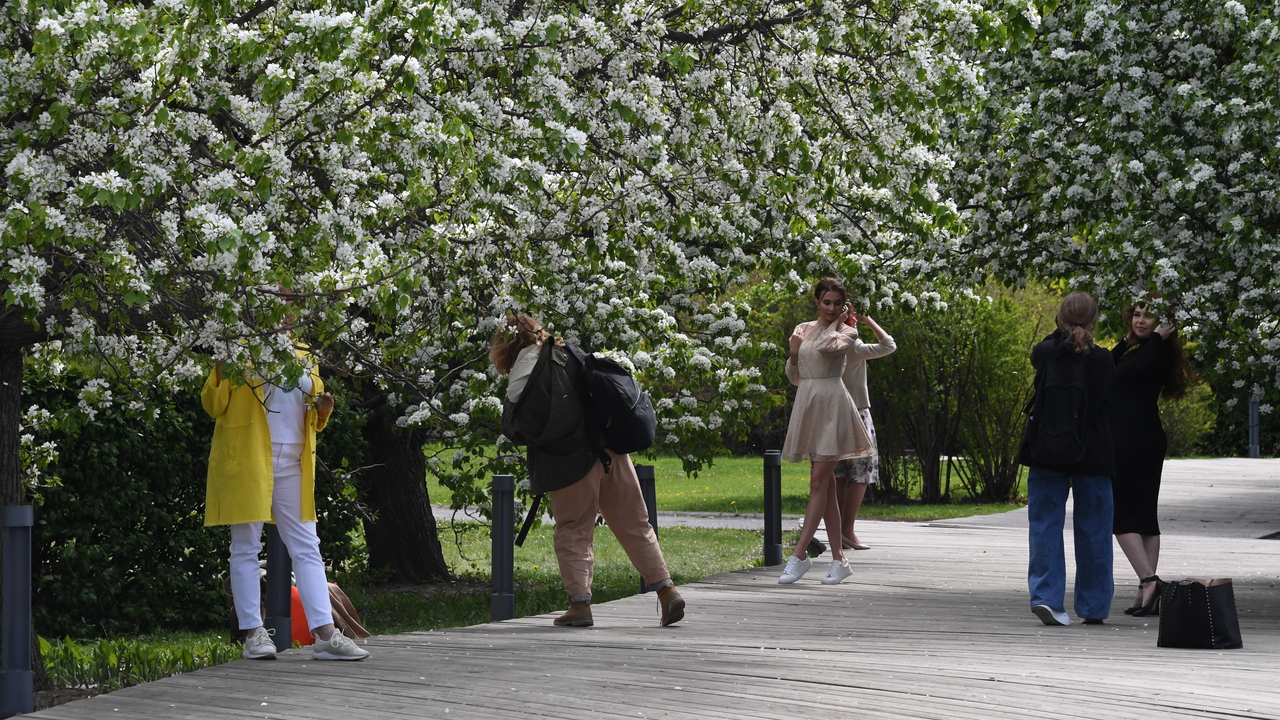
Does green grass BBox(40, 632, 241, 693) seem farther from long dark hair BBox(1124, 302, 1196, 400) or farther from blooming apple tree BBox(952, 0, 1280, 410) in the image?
blooming apple tree BBox(952, 0, 1280, 410)

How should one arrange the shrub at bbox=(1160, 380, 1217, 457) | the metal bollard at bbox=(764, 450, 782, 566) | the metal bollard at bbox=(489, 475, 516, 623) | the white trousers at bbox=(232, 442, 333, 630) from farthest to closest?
the shrub at bbox=(1160, 380, 1217, 457) → the metal bollard at bbox=(764, 450, 782, 566) → the metal bollard at bbox=(489, 475, 516, 623) → the white trousers at bbox=(232, 442, 333, 630)

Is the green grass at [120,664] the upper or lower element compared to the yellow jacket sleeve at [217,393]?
lower

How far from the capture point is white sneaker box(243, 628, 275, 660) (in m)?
6.48

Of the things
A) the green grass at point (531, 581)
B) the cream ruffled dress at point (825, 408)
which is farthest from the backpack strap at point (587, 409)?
the green grass at point (531, 581)

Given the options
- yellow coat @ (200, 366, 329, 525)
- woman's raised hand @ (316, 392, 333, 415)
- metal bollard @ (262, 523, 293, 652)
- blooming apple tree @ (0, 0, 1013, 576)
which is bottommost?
metal bollard @ (262, 523, 293, 652)

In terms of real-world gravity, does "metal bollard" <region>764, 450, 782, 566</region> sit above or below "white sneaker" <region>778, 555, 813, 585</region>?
above

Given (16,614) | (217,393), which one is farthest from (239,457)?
(16,614)

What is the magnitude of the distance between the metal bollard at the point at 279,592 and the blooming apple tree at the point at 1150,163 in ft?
→ 16.9

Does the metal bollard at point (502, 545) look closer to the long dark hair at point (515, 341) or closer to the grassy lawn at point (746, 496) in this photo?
the long dark hair at point (515, 341)

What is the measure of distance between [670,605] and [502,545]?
1.21 metres

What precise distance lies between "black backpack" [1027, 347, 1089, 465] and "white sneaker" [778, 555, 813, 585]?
8.49ft

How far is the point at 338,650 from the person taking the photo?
254 inches

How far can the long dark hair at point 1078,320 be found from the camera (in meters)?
7.61

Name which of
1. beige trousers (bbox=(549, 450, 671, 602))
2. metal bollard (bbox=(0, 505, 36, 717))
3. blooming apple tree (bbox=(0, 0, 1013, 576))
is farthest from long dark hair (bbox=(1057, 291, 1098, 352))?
metal bollard (bbox=(0, 505, 36, 717))
